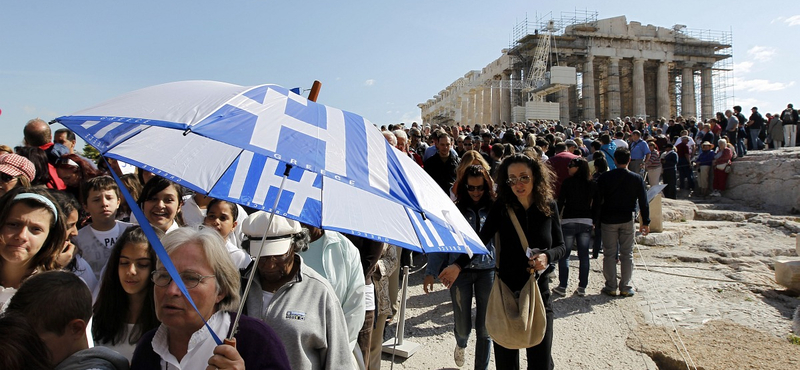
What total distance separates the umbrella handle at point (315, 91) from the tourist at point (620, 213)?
5.07 m

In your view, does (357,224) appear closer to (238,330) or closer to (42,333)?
(238,330)

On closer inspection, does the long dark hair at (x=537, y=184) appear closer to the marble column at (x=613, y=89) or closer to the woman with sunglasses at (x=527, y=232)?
the woman with sunglasses at (x=527, y=232)

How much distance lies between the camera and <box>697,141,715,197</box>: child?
14.1 m

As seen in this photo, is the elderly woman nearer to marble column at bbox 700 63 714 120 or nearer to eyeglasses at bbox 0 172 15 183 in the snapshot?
eyeglasses at bbox 0 172 15 183

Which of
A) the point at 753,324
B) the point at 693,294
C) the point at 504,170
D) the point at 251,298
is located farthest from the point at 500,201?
the point at 693,294

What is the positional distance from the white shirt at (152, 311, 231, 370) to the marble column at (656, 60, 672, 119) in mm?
49943

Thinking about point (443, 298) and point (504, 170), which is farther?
point (443, 298)

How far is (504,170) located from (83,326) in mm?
2768

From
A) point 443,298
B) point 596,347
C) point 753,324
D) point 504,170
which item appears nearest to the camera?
point 504,170

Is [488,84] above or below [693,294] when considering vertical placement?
above

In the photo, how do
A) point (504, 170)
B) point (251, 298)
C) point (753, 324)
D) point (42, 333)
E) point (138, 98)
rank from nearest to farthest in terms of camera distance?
point (42, 333) < point (138, 98) < point (251, 298) < point (504, 170) < point (753, 324)

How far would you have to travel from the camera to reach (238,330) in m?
1.79

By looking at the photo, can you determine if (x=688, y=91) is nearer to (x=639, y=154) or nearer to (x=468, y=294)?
(x=639, y=154)

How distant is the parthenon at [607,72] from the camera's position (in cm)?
4169
